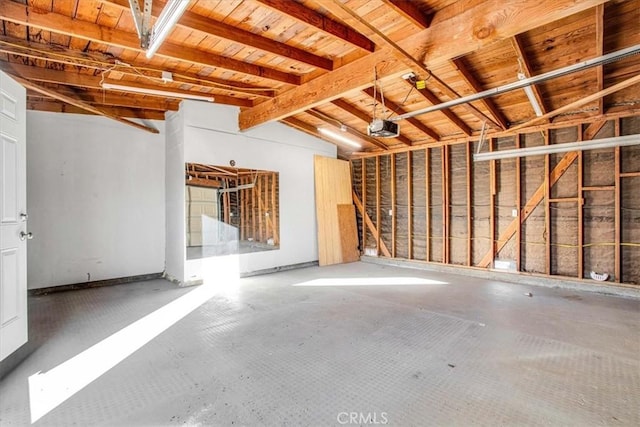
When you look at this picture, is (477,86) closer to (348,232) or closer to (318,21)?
(318,21)

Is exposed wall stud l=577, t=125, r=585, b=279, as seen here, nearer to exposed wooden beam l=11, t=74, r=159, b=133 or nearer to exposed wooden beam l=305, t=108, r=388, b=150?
exposed wooden beam l=305, t=108, r=388, b=150

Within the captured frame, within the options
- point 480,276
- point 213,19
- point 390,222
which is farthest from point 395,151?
point 213,19

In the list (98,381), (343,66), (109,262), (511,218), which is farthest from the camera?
(511,218)

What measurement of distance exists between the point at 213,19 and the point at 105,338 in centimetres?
340

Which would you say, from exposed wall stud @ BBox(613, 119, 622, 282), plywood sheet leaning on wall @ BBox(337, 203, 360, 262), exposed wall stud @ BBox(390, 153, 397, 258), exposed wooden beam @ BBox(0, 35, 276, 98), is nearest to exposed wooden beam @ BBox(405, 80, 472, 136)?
exposed wall stud @ BBox(390, 153, 397, 258)

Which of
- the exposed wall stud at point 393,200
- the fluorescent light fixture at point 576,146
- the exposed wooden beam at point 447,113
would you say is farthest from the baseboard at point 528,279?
the exposed wooden beam at point 447,113

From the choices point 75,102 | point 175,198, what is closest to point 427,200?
point 175,198

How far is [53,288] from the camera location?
467cm

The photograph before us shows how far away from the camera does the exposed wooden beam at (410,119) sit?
15.9 ft

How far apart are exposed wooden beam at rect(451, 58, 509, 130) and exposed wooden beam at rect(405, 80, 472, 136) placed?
569 mm

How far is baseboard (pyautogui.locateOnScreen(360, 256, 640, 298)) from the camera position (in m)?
4.47

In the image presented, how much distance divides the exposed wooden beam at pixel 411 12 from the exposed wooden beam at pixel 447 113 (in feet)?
3.23

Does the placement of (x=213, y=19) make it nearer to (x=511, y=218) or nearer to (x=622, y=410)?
(x=622, y=410)

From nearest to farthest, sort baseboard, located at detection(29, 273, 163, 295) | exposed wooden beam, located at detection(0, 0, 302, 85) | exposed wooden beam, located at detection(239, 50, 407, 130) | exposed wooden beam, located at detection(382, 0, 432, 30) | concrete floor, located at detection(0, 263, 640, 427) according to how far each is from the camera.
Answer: concrete floor, located at detection(0, 263, 640, 427) → exposed wooden beam, located at detection(0, 0, 302, 85) → exposed wooden beam, located at detection(382, 0, 432, 30) → exposed wooden beam, located at detection(239, 50, 407, 130) → baseboard, located at detection(29, 273, 163, 295)
